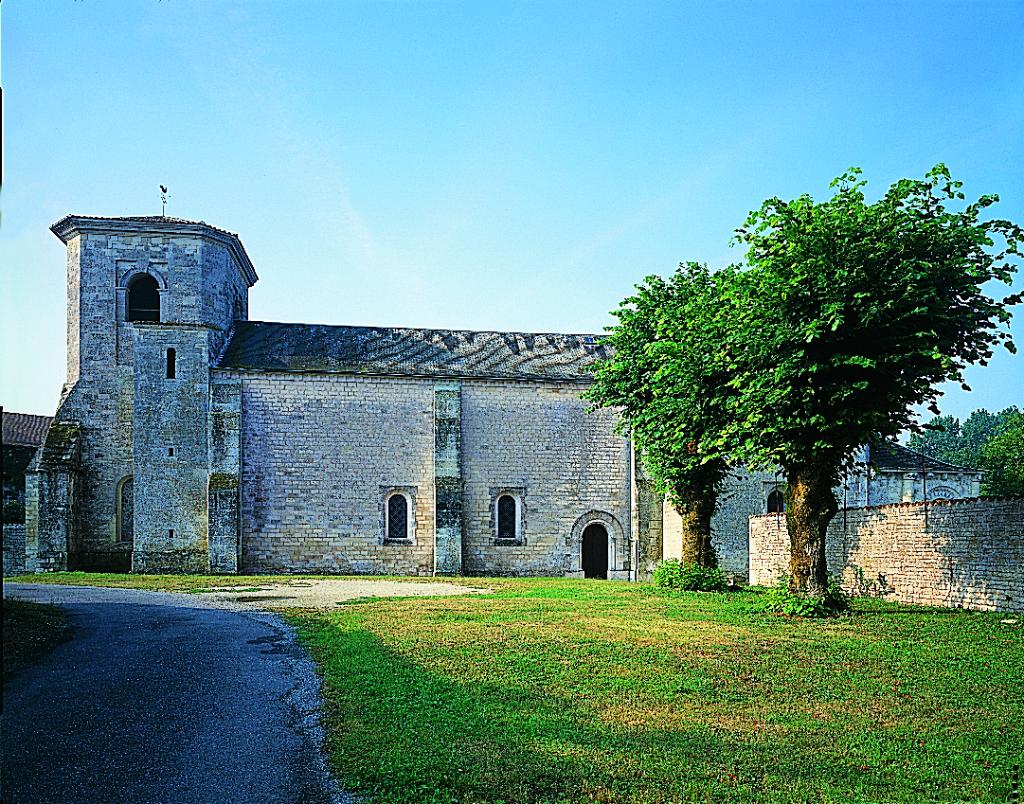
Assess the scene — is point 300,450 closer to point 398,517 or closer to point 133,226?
point 398,517

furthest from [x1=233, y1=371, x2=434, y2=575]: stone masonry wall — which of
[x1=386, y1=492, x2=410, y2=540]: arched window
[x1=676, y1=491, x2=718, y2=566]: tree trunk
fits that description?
[x1=676, y1=491, x2=718, y2=566]: tree trunk

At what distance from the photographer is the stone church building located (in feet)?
98.3

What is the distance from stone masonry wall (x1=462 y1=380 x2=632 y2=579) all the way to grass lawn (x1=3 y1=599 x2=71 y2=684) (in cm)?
1872

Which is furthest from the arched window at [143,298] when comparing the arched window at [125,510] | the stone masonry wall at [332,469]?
the arched window at [125,510]

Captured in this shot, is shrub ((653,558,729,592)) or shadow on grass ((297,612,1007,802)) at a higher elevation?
shadow on grass ((297,612,1007,802))

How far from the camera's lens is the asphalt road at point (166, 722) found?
601 centimetres

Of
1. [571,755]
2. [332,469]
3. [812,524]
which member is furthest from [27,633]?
[332,469]

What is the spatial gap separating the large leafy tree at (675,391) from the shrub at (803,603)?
3.47m

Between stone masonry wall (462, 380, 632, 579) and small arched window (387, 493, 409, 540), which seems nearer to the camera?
small arched window (387, 493, 409, 540)

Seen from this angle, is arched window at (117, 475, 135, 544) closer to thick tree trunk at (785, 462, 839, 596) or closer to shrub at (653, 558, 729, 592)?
shrub at (653, 558, 729, 592)

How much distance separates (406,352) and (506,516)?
7.77m

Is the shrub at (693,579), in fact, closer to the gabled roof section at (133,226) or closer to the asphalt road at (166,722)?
the asphalt road at (166,722)

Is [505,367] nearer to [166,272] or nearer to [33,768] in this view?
[166,272]

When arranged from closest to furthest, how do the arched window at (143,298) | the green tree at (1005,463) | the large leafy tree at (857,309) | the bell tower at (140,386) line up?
the large leafy tree at (857,309), the bell tower at (140,386), the arched window at (143,298), the green tree at (1005,463)
